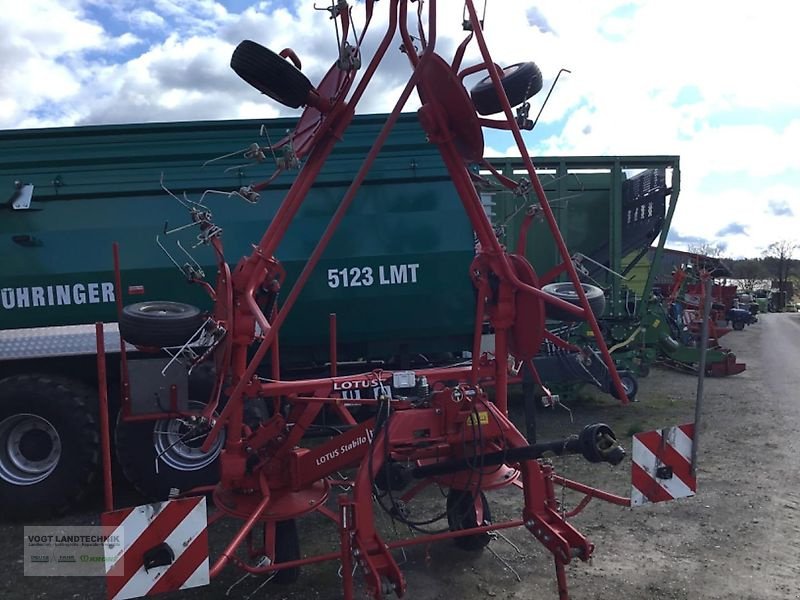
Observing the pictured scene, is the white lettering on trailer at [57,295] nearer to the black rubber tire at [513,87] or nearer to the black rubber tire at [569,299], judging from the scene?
the black rubber tire at [513,87]

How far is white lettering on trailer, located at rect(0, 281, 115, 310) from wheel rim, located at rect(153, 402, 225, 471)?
1.19 metres

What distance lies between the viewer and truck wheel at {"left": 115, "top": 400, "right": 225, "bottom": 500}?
4965 mm

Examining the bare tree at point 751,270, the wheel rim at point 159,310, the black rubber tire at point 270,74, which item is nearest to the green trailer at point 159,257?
the wheel rim at point 159,310

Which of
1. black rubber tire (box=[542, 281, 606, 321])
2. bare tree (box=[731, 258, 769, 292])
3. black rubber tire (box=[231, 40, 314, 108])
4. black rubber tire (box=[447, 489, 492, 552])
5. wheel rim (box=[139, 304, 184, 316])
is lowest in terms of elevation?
bare tree (box=[731, 258, 769, 292])

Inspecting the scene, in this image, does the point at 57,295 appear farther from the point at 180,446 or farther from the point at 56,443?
the point at 180,446

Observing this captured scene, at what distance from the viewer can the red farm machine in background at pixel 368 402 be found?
9.98 feet

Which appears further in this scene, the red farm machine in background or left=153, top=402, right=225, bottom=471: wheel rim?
left=153, top=402, right=225, bottom=471: wheel rim

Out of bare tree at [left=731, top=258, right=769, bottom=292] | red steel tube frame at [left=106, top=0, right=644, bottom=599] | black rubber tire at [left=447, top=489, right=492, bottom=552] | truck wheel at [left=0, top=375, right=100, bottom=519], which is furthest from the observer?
A: bare tree at [left=731, top=258, right=769, bottom=292]

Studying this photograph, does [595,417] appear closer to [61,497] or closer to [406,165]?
[406,165]

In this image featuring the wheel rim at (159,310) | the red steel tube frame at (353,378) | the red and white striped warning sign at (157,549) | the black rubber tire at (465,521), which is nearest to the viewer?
the red and white striped warning sign at (157,549)

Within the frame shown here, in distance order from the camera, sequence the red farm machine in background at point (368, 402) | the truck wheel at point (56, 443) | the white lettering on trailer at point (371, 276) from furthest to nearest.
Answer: the white lettering on trailer at point (371, 276), the truck wheel at point (56, 443), the red farm machine in background at point (368, 402)

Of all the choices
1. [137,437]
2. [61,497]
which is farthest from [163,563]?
[61,497]

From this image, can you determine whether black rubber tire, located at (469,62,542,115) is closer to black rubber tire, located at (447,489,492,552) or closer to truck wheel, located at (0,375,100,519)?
black rubber tire, located at (447,489,492,552)

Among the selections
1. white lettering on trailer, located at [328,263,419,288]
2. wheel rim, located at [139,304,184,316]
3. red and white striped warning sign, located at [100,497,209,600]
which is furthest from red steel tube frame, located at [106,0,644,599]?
white lettering on trailer, located at [328,263,419,288]
